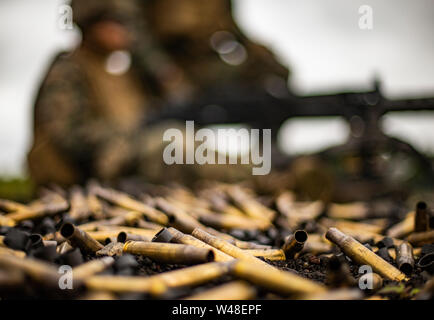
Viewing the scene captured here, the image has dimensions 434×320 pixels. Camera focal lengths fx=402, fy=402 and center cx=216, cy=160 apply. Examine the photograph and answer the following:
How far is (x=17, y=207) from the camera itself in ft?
7.23

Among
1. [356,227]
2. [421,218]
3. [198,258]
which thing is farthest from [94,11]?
[198,258]

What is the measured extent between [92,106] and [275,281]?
6.14 metres

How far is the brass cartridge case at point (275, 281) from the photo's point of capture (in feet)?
3.28

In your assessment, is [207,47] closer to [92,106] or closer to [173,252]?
[92,106]

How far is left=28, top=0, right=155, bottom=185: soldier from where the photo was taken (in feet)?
17.9

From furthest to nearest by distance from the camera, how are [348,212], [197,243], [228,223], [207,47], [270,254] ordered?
[207,47] → [348,212] → [228,223] → [270,254] → [197,243]

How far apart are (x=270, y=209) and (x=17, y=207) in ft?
4.99

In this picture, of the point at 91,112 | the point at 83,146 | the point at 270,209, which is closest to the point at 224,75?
the point at 91,112

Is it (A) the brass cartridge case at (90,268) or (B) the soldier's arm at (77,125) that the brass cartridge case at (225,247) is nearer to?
(A) the brass cartridge case at (90,268)

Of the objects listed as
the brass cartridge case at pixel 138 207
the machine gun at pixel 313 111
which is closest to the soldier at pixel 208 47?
the machine gun at pixel 313 111

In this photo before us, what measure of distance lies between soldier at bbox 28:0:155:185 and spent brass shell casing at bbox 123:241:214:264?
147 inches

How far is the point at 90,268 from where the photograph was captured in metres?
1.08

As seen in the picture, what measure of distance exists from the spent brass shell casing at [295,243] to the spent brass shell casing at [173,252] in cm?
35
